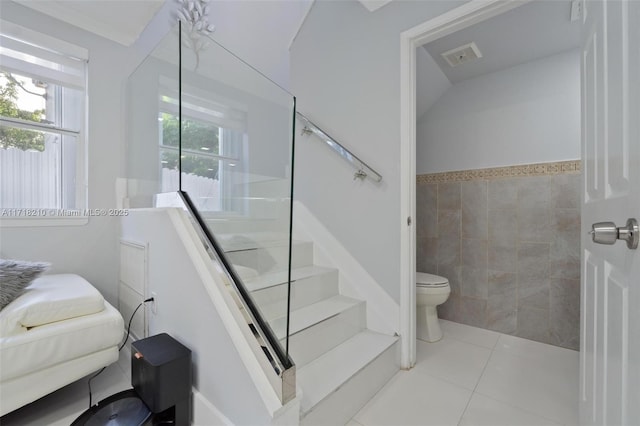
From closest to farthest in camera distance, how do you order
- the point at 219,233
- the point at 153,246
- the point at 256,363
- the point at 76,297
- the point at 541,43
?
1. the point at 256,363
2. the point at 219,233
3. the point at 76,297
4. the point at 153,246
5. the point at 541,43

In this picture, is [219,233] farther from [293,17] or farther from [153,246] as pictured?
[293,17]

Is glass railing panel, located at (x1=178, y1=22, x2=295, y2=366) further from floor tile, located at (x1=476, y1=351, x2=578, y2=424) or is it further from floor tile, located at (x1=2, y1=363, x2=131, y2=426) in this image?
floor tile, located at (x1=476, y1=351, x2=578, y2=424)

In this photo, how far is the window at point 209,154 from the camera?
4.29 ft

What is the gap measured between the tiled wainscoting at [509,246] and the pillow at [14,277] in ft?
9.12

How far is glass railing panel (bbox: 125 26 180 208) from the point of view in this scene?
1421 millimetres

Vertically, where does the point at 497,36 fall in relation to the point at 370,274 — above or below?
above

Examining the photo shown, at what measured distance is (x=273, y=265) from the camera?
1099mm

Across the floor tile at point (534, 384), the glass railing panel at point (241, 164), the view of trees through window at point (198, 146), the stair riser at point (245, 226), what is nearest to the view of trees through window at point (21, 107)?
the glass railing panel at point (241, 164)

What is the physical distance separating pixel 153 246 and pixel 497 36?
269 cm

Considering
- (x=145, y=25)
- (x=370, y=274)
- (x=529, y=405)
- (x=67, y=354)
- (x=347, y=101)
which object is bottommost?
(x=529, y=405)

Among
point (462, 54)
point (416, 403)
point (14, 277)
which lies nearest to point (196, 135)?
point (14, 277)

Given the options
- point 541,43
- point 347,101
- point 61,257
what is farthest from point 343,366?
point 541,43

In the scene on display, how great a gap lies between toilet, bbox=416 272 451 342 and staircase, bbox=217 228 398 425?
1.65 feet

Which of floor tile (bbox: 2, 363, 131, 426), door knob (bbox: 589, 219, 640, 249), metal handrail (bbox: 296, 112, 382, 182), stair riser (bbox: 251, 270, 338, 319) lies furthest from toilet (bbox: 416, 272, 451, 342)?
floor tile (bbox: 2, 363, 131, 426)
